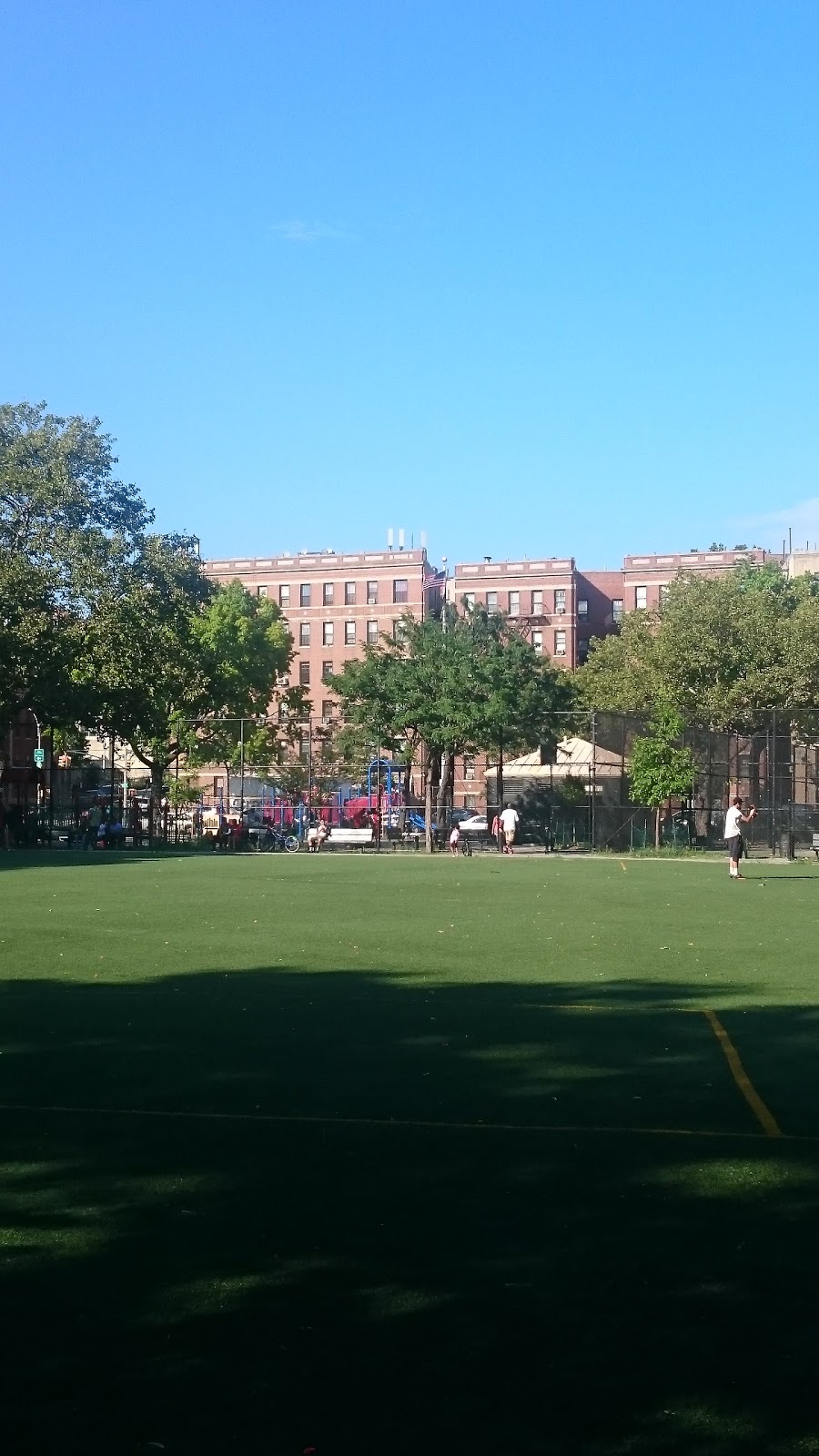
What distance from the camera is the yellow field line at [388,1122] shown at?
7.58m

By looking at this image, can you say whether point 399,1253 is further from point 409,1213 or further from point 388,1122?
point 388,1122

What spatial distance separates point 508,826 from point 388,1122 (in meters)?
42.6

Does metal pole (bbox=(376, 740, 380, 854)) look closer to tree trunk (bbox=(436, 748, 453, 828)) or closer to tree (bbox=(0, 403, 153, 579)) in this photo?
tree trunk (bbox=(436, 748, 453, 828))

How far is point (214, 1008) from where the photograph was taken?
38.7 ft

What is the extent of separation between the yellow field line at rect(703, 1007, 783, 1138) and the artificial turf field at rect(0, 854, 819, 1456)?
3cm

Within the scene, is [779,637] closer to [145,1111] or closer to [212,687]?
[212,687]

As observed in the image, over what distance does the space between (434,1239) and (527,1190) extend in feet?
2.68

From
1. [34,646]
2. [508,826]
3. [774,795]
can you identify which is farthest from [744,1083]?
[34,646]

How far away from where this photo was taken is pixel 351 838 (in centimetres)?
5562

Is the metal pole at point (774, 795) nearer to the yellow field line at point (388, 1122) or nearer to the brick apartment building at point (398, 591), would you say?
the yellow field line at point (388, 1122)

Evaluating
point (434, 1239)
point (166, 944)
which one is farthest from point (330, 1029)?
point (166, 944)

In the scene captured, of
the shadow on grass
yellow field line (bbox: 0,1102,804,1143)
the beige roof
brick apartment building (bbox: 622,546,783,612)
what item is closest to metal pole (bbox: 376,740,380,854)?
the beige roof

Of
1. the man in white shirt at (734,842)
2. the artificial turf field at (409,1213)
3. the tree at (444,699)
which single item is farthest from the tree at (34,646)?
the artificial turf field at (409,1213)

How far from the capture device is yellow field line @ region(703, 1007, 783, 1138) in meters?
7.83
